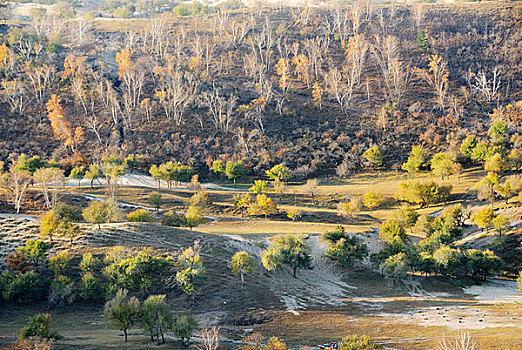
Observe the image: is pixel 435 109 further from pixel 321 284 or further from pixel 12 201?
pixel 12 201

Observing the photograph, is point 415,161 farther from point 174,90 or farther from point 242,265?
point 174,90

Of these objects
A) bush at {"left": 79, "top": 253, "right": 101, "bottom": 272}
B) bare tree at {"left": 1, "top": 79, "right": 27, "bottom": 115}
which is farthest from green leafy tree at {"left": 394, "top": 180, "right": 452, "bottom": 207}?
bare tree at {"left": 1, "top": 79, "right": 27, "bottom": 115}

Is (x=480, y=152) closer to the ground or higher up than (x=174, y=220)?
higher up

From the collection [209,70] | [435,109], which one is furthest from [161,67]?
[435,109]

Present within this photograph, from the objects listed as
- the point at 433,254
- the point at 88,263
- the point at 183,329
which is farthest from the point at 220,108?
the point at 183,329

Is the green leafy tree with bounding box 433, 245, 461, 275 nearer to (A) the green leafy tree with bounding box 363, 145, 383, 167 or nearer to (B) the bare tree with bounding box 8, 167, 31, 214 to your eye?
(A) the green leafy tree with bounding box 363, 145, 383, 167

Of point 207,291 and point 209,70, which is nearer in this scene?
point 207,291
